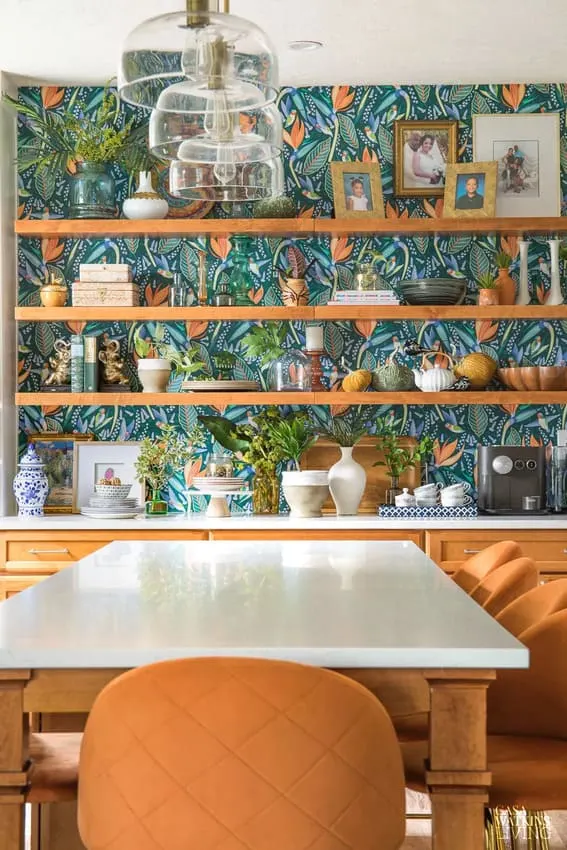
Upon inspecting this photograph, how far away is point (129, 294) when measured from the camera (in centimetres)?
514

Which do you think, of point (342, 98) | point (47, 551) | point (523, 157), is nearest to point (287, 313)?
point (342, 98)

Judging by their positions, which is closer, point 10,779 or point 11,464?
point 10,779

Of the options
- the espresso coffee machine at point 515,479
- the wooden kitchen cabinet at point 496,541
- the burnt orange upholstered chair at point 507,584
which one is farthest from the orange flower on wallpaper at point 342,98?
the burnt orange upholstered chair at point 507,584

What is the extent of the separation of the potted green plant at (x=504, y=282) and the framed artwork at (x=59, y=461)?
2.09 metres

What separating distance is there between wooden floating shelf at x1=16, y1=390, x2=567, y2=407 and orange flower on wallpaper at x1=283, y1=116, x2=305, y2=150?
128 cm

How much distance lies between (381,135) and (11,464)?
94.4 inches

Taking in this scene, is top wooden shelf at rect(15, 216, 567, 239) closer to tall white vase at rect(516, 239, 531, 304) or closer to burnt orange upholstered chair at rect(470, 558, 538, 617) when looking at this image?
tall white vase at rect(516, 239, 531, 304)

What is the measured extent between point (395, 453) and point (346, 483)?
0.34 metres

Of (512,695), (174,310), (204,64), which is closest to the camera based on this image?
(204,64)

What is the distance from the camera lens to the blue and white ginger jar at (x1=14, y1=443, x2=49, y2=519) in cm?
495

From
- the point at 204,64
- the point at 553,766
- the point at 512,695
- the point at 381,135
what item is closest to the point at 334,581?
the point at 512,695

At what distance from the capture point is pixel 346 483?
4.94 metres

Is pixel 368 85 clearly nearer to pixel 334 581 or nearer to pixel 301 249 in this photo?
pixel 301 249

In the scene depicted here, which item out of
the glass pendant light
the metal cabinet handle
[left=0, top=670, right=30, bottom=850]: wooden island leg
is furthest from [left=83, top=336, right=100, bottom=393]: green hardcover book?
[left=0, top=670, right=30, bottom=850]: wooden island leg
